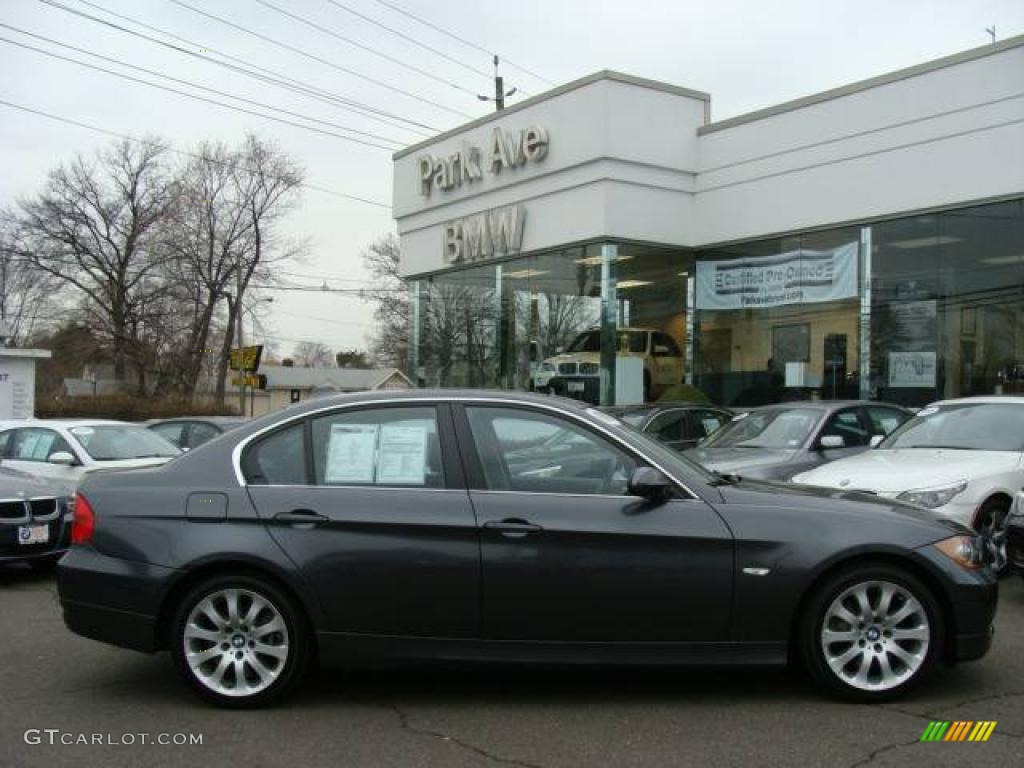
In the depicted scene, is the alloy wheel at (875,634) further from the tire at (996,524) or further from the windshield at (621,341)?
the windshield at (621,341)

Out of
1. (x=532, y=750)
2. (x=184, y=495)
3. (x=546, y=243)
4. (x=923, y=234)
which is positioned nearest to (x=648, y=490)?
(x=532, y=750)

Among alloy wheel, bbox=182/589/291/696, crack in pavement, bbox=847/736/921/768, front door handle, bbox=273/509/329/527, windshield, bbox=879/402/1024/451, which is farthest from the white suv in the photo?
crack in pavement, bbox=847/736/921/768

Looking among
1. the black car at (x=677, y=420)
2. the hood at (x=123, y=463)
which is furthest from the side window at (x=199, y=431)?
the black car at (x=677, y=420)

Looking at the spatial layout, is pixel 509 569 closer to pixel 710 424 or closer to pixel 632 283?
pixel 710 424

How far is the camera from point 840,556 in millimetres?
4742

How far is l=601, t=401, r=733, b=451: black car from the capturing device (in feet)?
42.1

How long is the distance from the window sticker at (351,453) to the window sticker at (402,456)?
0.05 metres

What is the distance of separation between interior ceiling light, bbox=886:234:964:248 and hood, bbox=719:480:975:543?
1259 centimetres

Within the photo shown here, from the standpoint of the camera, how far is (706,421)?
1352cm

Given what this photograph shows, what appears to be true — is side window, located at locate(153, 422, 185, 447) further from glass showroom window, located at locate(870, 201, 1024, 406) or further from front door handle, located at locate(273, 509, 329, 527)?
glass showroom window, located at locate(870, 201, 1024, 406)

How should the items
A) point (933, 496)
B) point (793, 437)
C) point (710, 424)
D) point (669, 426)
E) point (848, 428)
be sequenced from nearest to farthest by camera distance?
1. point (933, 496)
2. point (793, 437)
3. point (848, 428)
4. point (669, 426)
5. point (710, 424)

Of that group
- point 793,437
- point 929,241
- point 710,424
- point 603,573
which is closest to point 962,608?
point 603,573

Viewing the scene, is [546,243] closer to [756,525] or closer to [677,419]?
[677,419]

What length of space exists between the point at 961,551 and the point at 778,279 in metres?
14.7
